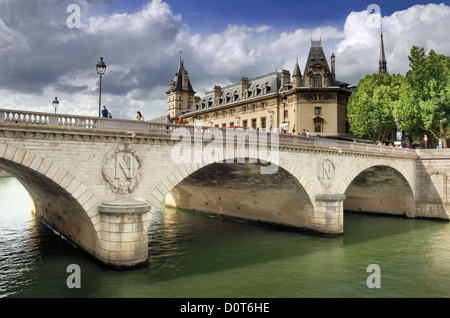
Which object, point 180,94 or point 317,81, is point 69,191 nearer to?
point 317,81

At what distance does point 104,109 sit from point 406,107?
36.4m

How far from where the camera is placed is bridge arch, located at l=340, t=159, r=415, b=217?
115 feet

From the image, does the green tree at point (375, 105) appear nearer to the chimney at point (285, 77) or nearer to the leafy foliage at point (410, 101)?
the leafy foliage at point (410, 101)

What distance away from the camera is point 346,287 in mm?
15641

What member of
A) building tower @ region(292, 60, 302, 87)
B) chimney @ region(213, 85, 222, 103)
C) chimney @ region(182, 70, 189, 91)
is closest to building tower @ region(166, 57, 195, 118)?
chimney @ region(182, 70, 189, 91)

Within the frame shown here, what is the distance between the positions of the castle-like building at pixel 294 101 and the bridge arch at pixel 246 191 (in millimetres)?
16545

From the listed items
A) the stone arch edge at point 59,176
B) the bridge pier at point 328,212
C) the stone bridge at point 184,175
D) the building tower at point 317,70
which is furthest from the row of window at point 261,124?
the stone arch edge at point 59,176

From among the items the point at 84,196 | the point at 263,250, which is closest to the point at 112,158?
the point at 84,196

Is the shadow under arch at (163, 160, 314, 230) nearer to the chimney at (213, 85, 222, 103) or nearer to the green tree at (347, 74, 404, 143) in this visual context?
the green tree at (347, 74, 404, 143)

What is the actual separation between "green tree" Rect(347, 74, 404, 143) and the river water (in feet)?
70.0

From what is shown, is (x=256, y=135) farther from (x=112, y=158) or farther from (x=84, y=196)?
(x=84, y=196)

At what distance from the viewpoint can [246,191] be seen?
101 feet

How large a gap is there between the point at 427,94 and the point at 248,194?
80.0 feet

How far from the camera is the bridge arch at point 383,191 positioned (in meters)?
35.0
